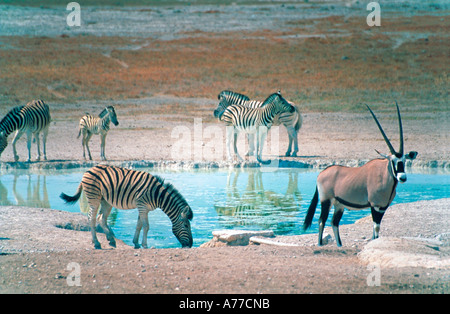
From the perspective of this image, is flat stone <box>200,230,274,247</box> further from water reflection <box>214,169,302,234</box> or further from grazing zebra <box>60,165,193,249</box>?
water reflection <box>214,169,302,234</box>

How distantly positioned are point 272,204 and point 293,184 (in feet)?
4.96

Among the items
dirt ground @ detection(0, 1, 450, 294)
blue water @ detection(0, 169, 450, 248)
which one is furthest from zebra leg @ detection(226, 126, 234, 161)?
blue water @ detection(0, 169, 450, 248)

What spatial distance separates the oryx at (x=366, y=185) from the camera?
556cm

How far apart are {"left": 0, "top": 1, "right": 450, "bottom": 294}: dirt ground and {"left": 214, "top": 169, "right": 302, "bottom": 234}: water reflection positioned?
0.96m

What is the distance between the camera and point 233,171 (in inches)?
457

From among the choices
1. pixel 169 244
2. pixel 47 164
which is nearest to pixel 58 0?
pixel 47 164

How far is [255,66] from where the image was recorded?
2602 centimetres

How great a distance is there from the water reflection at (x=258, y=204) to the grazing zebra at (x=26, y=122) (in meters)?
4.27

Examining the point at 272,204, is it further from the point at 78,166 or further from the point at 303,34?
the point at 303,34

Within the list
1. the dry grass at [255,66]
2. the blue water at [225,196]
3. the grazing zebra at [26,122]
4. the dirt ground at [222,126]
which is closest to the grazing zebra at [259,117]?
the dirt ground at [222,126]

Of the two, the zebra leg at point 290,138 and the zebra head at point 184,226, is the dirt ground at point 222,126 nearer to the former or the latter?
the zebra leg at point 290,138

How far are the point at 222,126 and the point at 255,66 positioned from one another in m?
10.4

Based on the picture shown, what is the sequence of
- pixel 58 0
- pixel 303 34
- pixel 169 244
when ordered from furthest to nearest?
pixel 58 0
pixel 303 34
pixel 169 244

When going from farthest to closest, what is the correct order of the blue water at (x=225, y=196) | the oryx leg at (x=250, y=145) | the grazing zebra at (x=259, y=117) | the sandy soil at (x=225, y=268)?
the oryx leg at (x=250, y=145) → the grazing zebra at (x=259, y=117) → the blue water at (x=225, y=196) → the sandy soil at (x=225, y=268)
